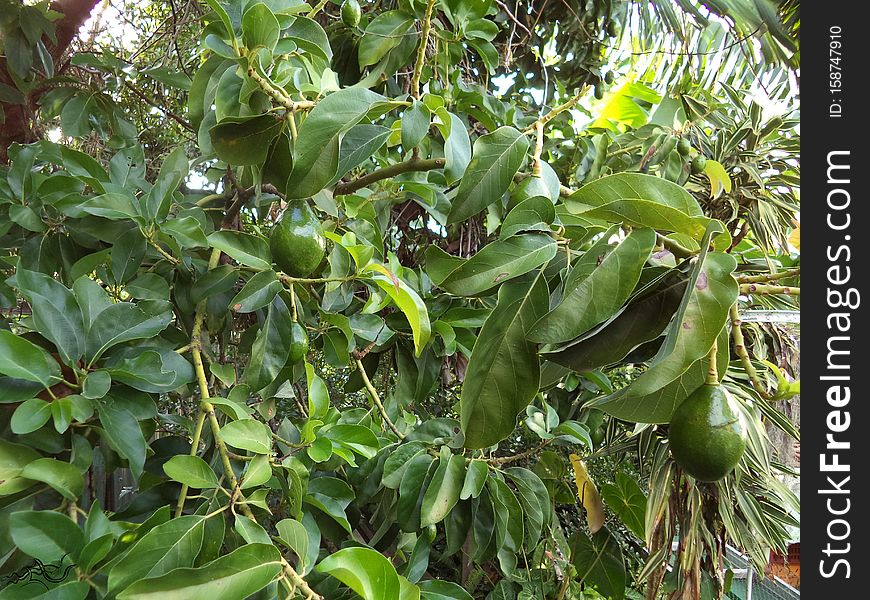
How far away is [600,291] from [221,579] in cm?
36

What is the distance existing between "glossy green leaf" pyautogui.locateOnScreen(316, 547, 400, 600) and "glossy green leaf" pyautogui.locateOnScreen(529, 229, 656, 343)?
0.24 m

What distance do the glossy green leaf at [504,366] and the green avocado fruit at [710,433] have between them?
113mm

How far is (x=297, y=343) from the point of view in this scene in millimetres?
680

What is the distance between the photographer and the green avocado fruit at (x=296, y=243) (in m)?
0.58

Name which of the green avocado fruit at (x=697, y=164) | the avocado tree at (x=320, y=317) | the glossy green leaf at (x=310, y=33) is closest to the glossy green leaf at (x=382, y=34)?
the avocado tree at (x=320, y=317)

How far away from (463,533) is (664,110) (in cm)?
149

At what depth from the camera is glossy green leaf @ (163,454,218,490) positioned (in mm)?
536

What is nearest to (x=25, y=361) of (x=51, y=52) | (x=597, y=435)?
(x=51, y=52)

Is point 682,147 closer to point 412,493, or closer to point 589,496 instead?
point 589,496

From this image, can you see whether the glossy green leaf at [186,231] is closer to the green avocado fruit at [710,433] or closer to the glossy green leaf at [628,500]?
the green avocado fruit at [710,433]

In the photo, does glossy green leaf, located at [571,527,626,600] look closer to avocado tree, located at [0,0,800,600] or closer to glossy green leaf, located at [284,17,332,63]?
avocado tree, located at [0,0,800,600]

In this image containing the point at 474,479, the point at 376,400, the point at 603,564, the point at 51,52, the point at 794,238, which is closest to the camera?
the point at 474,479

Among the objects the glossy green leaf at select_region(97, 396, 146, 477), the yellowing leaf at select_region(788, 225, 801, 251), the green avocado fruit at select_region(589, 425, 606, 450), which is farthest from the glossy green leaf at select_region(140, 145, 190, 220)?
the yellowing leaf at select_region(788, 225, 801, 251)

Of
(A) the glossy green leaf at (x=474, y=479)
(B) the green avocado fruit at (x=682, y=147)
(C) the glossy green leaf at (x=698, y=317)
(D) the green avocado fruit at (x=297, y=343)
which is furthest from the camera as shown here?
(B) the green avocado fruit at (x=682, y=147)
